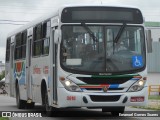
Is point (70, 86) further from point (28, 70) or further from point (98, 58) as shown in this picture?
point (28, 70)

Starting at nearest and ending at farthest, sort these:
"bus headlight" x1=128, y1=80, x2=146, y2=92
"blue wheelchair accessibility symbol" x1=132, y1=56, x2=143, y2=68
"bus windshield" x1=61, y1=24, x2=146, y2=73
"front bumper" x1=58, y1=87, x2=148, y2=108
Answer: "front bumper" x1=58, y1=87, x2=148, y2=108, "bus windshield" x1=61, y1=24, x2=146, y2=73, "bus headlight" x1=128, y1=80, x2=146, y2=92, "blue wheelchair accessibility symbol" x1=132, y1=56, x2=143, y2=68

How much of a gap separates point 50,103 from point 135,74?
2832 millimetres

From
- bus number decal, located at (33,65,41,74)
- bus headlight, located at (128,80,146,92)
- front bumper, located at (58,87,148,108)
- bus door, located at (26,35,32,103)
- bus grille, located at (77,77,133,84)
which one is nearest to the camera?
front bumper, located at (58,87,148,108)

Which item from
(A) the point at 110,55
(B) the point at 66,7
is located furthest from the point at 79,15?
(A) the point at 110,55

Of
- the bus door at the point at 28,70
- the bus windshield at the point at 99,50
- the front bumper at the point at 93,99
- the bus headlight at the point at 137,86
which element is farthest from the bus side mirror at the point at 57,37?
the bus door at the point at 28,70

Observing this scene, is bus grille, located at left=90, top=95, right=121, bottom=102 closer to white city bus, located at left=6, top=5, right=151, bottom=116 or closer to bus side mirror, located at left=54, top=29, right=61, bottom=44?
white city bus, located at left=6, top=5, right=151, bottom=116

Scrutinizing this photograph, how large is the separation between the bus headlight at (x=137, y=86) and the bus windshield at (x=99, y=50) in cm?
41

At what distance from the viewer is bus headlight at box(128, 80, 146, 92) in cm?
1496

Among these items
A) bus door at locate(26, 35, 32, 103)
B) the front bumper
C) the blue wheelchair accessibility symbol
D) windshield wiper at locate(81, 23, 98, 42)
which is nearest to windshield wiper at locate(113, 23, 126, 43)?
windshield wiper at locate(81, 23, 98, 42)

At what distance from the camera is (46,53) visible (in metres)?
16.9

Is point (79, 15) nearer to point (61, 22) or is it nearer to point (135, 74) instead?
point (61, 22)

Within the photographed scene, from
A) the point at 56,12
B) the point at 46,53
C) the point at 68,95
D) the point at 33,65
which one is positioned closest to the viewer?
the point at 68,95

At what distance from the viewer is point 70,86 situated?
48.2ft

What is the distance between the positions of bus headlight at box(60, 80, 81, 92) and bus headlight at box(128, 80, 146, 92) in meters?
1.53
